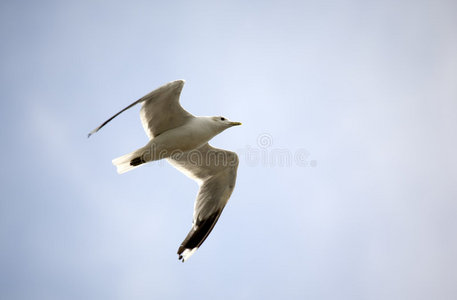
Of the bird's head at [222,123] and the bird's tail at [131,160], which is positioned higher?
the bird's head at [222,123]

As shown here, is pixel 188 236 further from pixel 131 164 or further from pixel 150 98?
pixel 150 98

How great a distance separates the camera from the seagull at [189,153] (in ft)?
19.2

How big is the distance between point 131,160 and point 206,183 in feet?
4.95

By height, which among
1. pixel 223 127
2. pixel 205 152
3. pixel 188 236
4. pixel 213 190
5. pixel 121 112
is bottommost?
pixel 188 236

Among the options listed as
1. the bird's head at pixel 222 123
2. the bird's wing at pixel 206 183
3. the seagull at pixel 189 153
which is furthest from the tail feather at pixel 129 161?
the bird's head at pixel 222 123

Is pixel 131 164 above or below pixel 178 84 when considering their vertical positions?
below

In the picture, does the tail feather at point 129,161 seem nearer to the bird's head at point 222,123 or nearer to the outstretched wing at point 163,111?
the outstretched wing at point 163,111

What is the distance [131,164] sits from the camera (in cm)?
593

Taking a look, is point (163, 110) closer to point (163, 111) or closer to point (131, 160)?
point (163, 111)

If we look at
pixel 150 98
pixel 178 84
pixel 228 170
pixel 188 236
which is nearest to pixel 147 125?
pixel 150 98

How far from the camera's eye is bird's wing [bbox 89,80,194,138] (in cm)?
563

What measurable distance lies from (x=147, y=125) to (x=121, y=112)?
3.31ft

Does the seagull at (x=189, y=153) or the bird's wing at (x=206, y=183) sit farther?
the bird's wing at (x=206, y=183)

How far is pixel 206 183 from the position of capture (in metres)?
6.82
